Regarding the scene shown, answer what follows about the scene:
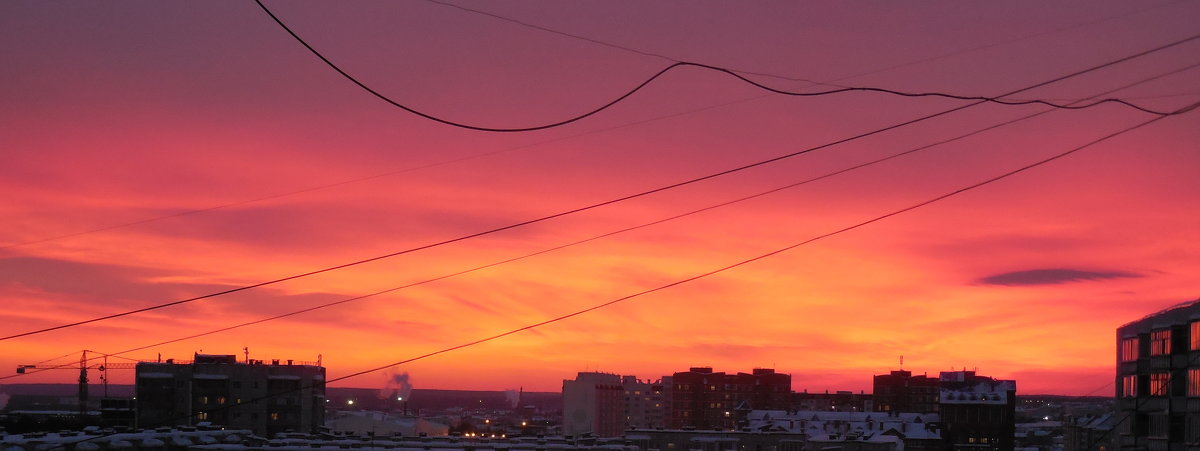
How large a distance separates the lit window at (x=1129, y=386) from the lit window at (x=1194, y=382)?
30.2 ft

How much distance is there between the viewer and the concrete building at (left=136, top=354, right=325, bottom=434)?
5561 inches

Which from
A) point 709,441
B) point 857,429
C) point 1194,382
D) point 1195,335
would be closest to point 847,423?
point 857,429

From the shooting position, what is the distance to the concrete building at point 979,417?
534ft

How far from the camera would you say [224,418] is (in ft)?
463

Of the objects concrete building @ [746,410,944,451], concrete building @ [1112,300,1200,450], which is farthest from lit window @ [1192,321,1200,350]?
concrete building @ [746,410,944,451]

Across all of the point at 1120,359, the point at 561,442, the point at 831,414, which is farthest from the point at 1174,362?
the point at 831,414

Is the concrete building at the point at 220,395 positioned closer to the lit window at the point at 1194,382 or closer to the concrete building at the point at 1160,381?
the concrete building at the point at 1160,381

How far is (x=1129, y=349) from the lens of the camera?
76.4 metres

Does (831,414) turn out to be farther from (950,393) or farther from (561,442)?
(561,442)

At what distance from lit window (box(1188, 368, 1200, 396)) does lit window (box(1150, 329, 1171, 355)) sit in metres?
3.87

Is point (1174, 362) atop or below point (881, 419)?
atop

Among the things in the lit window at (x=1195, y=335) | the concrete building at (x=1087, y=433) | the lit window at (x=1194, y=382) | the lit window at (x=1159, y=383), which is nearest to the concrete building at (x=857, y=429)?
the concrete building at (x=1087, y=433)

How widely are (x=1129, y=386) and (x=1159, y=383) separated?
21.9 feet

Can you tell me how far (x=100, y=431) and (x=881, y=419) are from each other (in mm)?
121412
